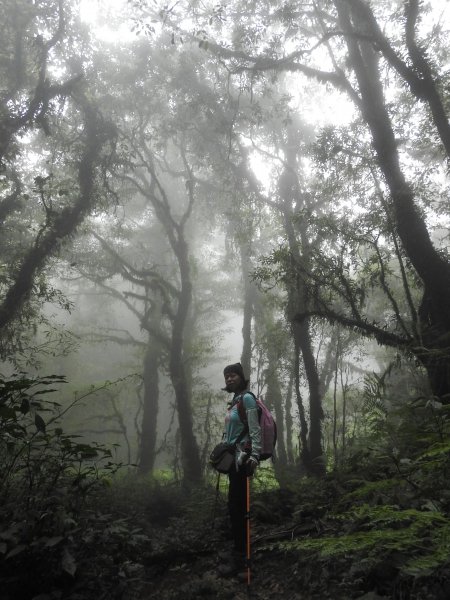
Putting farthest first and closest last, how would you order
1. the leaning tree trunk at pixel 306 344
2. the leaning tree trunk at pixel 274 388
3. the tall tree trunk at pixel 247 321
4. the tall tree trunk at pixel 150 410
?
the tall tree trunk at pixel 247 321, the tall tree trunk at pixel 150 410, the leaning tree trunk at pixel 274 388, the leaning tree trunk at pixel 306 344

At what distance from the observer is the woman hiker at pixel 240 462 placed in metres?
4.53

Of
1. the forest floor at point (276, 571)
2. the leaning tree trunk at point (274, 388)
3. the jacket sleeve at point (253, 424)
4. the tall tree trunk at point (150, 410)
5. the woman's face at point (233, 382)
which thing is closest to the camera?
the forest floor at point (276, 571)

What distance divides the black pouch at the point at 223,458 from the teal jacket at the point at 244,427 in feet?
0.28

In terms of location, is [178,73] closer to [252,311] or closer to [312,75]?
[312,75]

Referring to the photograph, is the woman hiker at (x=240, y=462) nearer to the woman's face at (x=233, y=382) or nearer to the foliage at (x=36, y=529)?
the woman's face at (x=233, y=382)

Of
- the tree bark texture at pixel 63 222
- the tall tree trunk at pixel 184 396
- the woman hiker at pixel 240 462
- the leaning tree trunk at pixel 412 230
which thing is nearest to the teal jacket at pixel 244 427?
the woman hiker at pixel 240 462

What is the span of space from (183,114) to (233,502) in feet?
51.4

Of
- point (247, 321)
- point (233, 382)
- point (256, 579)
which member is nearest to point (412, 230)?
point (233, 382)

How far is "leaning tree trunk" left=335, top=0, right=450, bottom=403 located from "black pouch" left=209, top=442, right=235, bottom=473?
12.8 feet

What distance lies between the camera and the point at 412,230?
8.71 meters

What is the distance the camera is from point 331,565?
11.3ft

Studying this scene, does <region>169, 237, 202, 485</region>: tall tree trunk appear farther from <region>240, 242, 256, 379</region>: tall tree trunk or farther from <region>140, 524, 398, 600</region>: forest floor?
<region>140, 524, 398, 600</region>: forest floor

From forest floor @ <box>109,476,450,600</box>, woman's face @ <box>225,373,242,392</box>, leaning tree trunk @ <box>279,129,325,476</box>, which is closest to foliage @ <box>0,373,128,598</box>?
forest floor @ <box>109,476,450,600</box>

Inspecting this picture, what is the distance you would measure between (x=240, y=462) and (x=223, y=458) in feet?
0.87
